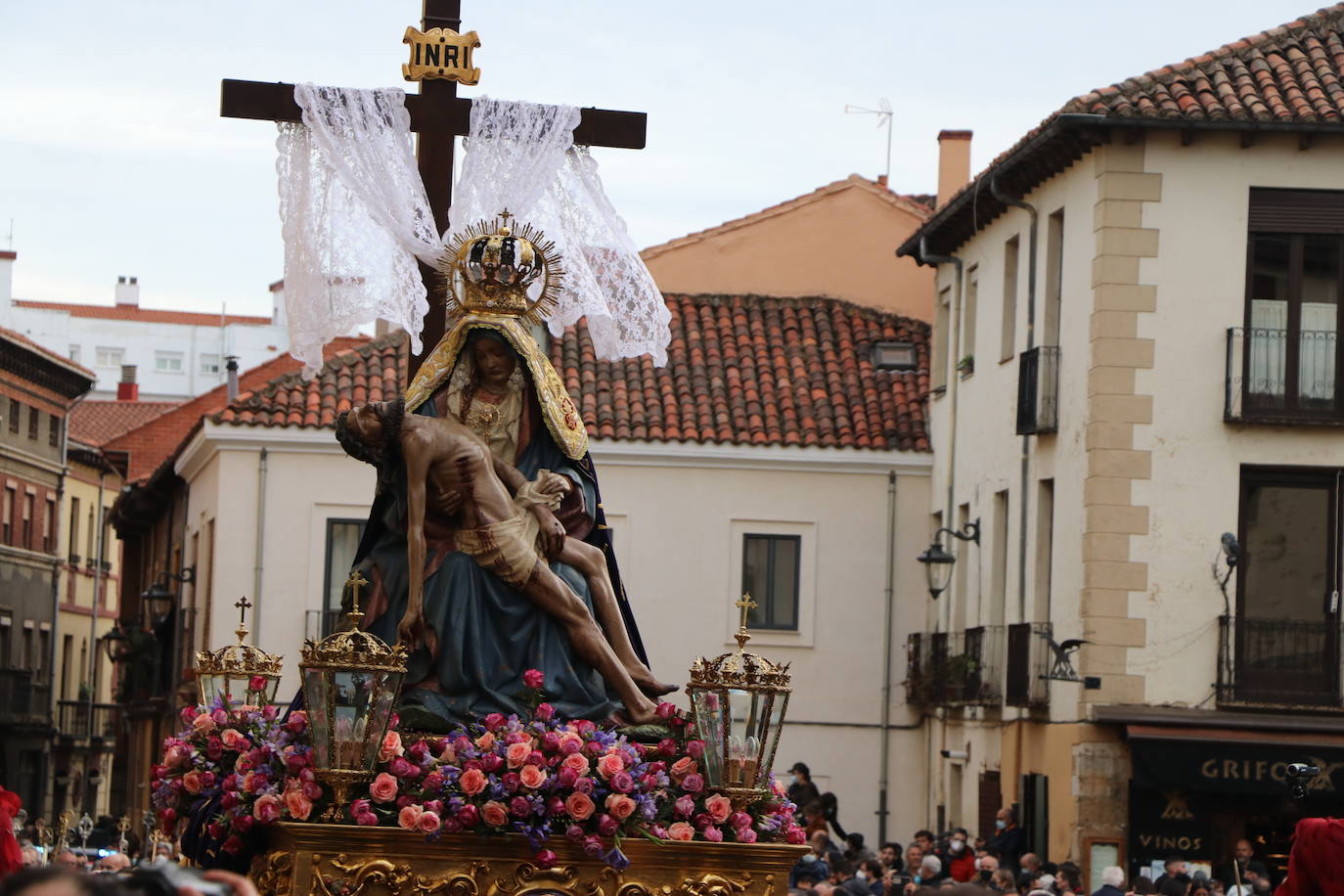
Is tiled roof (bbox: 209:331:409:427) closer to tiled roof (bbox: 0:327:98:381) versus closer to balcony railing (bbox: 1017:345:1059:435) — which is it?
balcony railing (bbox: 1017:345:1059:435)

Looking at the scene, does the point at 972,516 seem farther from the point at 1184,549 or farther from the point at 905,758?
the point at 1184,549

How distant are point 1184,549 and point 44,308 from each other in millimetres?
63350

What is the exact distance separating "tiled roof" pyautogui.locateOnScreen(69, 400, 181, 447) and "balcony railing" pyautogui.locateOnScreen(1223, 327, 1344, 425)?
49.3m

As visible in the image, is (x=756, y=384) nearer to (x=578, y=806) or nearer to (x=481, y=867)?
(x=481, y=867)

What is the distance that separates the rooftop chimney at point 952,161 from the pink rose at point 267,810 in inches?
1075

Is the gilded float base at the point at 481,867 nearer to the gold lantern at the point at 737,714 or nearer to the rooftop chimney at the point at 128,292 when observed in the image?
the gold lantern at the point at 737,714

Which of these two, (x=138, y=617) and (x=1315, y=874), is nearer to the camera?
(x=1315, y=874)

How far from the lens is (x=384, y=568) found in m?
10.8

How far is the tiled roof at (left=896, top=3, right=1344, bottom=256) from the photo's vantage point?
25031 mm

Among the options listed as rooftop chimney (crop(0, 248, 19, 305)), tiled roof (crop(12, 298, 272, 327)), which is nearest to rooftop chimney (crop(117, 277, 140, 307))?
tiled roof (crop(12, 298, 272, 327))

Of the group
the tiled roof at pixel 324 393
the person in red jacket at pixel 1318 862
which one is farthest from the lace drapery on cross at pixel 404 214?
the tiled roof at pixel 324 393

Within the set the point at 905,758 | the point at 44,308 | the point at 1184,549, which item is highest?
the point at 44,308

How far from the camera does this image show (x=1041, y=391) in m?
27.1

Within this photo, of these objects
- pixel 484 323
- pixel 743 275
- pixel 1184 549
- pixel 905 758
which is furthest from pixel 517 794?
pixel 743 275
